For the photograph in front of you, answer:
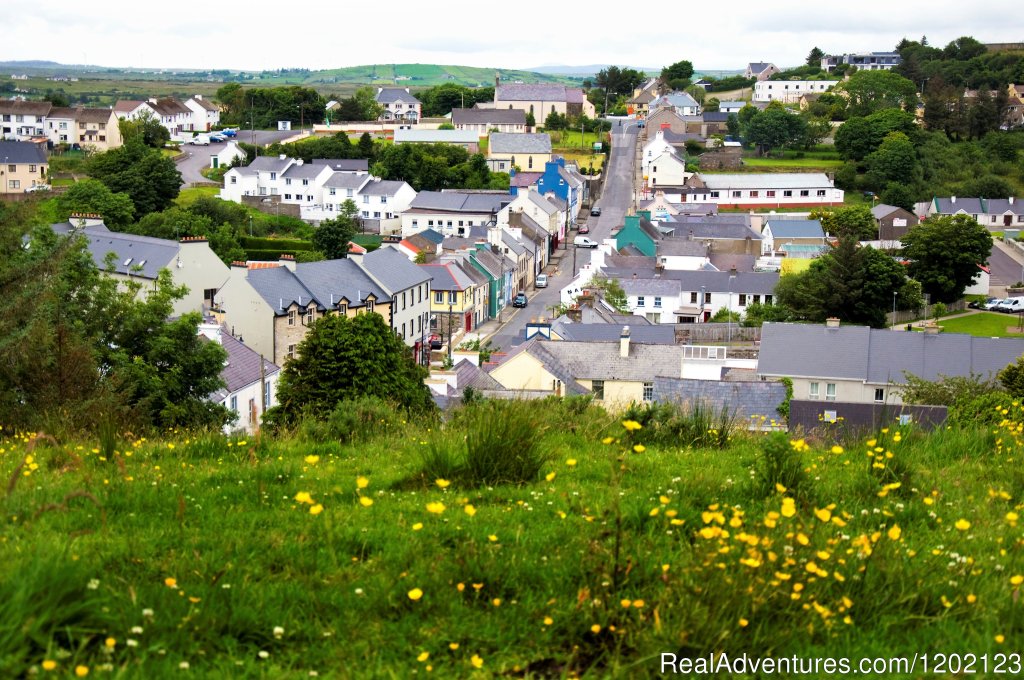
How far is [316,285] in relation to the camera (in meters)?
41.9

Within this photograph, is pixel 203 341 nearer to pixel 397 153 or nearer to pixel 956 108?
pixel 397 153

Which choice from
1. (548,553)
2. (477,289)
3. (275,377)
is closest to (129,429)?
(548,553)

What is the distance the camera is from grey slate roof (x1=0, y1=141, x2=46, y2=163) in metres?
87.8

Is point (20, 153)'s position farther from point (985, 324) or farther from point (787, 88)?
point (787, 88)

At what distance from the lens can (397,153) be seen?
8888 cm

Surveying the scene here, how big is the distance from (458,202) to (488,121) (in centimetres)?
3647

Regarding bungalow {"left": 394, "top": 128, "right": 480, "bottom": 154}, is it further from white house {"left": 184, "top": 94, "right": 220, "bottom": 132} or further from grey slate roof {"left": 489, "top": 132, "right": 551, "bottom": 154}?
white house {"left": 184, "top": 94, "right": 220, "bottom": 132}

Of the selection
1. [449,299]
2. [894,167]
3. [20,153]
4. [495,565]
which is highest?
[20,153]

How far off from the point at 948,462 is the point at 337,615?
5.43m

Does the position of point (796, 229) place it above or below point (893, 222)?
below

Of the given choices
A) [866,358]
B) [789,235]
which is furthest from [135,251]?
[789,235]

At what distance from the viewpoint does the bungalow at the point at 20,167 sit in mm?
87375

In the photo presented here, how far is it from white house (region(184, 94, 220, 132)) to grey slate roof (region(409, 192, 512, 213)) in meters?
57.2

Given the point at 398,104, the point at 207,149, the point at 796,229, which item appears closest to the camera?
the point at 796,229
